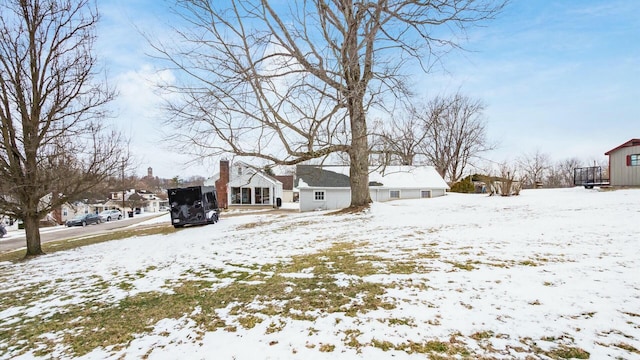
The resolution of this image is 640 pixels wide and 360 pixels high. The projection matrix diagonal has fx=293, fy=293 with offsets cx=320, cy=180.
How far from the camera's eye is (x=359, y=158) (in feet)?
44.1

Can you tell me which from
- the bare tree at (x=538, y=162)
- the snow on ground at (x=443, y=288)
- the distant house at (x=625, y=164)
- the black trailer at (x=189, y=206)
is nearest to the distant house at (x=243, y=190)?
the black trailer at (x=189, y=206)

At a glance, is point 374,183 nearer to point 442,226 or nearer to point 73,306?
point 442,226

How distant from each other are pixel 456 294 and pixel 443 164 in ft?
125

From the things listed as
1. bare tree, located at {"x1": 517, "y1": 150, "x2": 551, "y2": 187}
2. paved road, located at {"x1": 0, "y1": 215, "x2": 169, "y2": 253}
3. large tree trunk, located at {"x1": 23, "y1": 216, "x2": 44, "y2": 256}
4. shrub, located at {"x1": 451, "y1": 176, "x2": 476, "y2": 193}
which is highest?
bare tree, located at {"x1": 517, "y1": 150, "x2": 551, "y2": 187}

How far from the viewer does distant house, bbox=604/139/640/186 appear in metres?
16.6

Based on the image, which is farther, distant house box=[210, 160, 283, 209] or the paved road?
distant house box=[210, 160, 283, 209]

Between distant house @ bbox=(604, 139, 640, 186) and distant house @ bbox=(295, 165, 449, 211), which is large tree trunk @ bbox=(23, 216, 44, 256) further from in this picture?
distant house @ bbox=(604, 139, 640, 186)

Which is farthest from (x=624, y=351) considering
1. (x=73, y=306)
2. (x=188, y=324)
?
(x=73, y=306)

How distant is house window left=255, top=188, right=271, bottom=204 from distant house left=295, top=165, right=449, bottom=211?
26.4 feet

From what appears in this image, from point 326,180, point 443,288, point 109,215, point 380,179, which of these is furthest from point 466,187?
point 109,215

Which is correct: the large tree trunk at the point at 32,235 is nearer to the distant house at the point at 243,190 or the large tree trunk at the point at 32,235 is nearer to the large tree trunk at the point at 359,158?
the large tree trunk at the point at 359,158

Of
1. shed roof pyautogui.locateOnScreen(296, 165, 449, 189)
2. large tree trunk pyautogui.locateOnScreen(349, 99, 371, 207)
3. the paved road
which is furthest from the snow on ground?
shed roof pyautogui.locateOnScreen(296, 165, 449, 189)

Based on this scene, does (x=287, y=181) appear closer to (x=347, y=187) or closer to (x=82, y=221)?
(x=347, y=187)

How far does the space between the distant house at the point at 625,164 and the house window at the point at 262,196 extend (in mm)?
29179
